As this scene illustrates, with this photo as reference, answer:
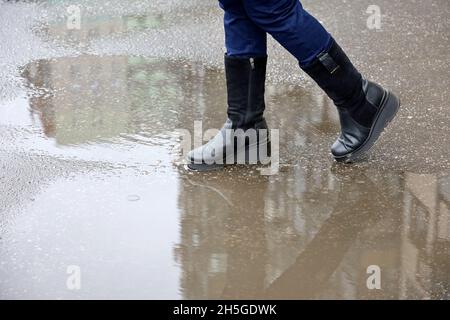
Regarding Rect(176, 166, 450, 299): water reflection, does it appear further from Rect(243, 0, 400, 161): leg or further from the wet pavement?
Rect(243, 0, 400, 161): leg

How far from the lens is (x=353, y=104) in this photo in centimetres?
390

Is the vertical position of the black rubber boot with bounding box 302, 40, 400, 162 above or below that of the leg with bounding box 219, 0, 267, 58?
below

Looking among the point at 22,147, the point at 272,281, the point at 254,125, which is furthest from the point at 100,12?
the point at 272,281

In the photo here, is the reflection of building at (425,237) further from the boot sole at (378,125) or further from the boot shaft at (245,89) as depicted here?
the boot shaft at (245,89)

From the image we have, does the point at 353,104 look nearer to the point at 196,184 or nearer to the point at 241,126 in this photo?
the point at 241,126

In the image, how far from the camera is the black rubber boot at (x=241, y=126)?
393 centimetres

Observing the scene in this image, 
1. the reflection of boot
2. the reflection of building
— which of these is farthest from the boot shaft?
the reflection of building

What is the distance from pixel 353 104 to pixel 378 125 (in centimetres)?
18

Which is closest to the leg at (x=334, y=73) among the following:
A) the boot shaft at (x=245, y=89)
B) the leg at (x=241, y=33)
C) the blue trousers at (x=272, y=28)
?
the blue trousers at (x=272, y=28)

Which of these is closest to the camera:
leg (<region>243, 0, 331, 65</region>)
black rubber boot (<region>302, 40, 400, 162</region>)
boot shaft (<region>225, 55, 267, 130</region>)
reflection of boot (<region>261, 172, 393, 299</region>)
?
reflection of boot (<region>261, 172, 393, 299</region>)

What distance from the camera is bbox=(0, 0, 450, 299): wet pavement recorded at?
10.2ft

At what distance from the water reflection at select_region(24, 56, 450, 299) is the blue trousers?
594 millimetres
